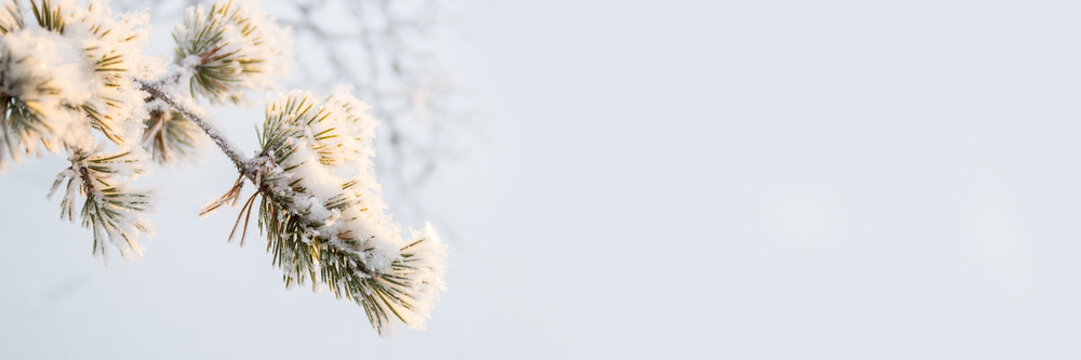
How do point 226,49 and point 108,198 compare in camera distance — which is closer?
point 108,198

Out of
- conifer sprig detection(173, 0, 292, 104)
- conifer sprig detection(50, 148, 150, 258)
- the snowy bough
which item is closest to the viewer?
the snowy bough

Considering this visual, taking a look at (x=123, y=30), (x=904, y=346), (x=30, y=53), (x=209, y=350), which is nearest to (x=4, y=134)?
(x=30, y=53)

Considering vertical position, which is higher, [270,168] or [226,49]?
[226,49]

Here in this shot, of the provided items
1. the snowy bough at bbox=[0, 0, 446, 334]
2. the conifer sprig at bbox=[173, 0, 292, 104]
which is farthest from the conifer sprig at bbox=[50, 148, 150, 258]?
the conifer sprig at bbox=[173, 0, 292, 104]

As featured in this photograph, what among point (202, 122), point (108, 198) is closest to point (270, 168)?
point (202, 122)

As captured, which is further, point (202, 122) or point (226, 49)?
point (226, 49)

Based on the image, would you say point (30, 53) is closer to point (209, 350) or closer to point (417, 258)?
point (417, 258)

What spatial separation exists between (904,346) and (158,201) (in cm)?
3297

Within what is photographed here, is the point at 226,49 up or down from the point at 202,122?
up

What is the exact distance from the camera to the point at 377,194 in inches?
24.6

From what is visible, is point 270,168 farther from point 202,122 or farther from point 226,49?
point 226,49

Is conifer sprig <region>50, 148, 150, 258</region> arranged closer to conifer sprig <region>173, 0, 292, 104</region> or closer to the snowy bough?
the snowy bough

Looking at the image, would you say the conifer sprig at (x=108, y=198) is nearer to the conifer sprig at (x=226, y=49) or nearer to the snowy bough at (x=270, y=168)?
the snowy bough at (x=270, y=168)

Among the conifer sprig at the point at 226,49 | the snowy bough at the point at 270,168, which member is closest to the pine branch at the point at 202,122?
the snowy bough at the point at 270,168
